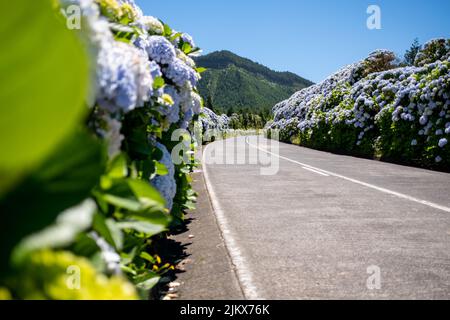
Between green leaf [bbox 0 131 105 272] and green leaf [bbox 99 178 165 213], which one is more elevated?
green leaf [bbox 0 131 105 272]

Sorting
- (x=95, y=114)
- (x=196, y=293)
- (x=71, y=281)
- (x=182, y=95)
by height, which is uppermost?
(x=182, y=95)

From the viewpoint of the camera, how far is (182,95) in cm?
470

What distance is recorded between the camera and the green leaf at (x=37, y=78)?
0.39 meters

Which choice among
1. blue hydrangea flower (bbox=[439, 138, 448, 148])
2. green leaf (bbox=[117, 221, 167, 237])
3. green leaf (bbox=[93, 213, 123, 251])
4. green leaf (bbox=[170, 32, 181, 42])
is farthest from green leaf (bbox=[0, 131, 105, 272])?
blue hydrangea flower (bbox=[439, 138, 448, 148])

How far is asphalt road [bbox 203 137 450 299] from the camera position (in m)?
3.49

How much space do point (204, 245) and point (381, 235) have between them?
2147 mm

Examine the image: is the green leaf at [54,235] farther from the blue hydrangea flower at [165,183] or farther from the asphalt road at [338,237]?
the blue hydrangea flower at [165,183]

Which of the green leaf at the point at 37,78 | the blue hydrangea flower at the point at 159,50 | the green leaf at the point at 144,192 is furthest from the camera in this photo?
the blue hydrangea flower at the point at 159,50

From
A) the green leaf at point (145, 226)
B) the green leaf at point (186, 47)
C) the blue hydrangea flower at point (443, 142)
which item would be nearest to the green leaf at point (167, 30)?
the green leaf at point (186, 47)

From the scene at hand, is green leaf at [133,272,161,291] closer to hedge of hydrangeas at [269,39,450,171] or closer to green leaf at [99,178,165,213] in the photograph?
Result: green leaf at [99,178,165,213]

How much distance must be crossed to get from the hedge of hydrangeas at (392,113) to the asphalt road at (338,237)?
451 centimetres

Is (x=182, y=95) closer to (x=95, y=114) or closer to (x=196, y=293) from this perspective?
(x=196, y=293)

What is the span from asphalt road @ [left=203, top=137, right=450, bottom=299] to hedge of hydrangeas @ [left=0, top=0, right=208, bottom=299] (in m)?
1.10

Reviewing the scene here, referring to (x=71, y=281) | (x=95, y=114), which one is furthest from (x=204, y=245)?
(x=71, y=281)
